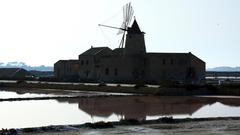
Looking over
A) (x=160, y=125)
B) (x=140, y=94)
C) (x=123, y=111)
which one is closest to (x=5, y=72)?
(x=140, y=94)

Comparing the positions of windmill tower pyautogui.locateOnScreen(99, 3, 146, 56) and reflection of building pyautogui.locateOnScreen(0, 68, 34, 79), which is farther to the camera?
reflection of building pyautogui.locateOnScreen(0, 68, 34, 79)

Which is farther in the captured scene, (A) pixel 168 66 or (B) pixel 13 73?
(B) pixel 13 73

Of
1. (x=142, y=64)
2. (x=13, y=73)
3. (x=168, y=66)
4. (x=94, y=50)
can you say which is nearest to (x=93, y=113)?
(x=142, y=64)

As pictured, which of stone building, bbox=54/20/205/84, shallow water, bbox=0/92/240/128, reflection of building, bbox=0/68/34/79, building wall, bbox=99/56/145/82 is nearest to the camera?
shallow water, bbox=0/92/240/128

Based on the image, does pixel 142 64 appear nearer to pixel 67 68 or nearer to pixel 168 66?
pixel 168 66

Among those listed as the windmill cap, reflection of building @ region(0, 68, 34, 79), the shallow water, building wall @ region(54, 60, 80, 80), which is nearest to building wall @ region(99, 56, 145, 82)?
the windmill cap

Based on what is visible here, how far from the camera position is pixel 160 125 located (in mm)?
19547

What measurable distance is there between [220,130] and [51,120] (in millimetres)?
8598

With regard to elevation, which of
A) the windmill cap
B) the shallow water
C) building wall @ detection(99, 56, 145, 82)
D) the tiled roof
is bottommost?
the shallow water

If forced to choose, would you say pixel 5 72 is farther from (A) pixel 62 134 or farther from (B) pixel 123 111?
(A) pixel 62 134

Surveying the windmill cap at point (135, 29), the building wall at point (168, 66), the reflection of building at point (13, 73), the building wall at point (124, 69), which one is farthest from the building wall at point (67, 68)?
the building wall at point (168, 66)

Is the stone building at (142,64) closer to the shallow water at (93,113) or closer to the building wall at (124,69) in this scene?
the building wall at (124,69)

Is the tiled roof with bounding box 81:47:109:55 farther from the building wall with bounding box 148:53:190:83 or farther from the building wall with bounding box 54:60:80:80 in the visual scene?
the building wall with bounding box 148:53:190:83

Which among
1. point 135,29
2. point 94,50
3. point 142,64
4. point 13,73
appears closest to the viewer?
point 142,64
